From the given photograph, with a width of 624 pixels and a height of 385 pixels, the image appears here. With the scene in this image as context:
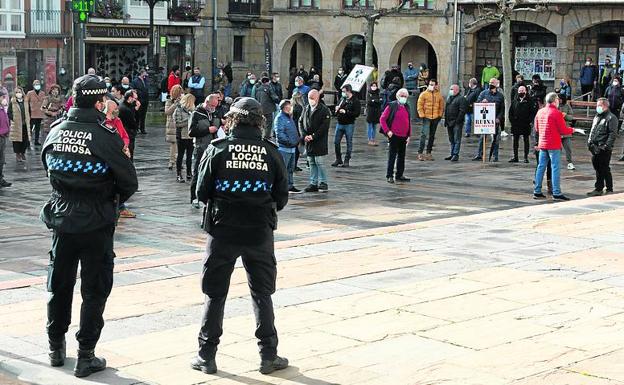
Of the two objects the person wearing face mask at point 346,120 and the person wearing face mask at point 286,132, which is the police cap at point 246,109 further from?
the person wearing face mask at point 346,120

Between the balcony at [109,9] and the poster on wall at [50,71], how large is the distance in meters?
2.61

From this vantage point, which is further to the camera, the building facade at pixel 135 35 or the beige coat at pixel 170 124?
the building facade at pixel 135 35

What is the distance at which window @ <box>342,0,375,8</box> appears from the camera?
46209 millimetres

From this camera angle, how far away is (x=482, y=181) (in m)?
21.2

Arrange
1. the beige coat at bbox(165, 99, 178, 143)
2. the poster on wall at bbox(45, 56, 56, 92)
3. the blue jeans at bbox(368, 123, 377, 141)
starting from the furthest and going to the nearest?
the poster on wall at bbox(45, 56, 56, 92) < the blue jeans at bbox(368, 123, 377, 141) < the beige coat at bbox(165, 99, 178, 143)

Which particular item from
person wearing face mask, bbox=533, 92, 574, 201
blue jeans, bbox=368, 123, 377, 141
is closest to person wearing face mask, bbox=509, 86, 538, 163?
blue jeans, bbox=368, 123, 377, 141

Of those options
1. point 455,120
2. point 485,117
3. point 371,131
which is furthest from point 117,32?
point 485,117

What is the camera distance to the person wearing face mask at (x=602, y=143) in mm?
19094

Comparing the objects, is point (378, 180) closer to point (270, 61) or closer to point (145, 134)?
point (145, 134)

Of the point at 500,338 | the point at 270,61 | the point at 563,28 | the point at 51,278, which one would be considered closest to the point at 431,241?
the point at 500,338

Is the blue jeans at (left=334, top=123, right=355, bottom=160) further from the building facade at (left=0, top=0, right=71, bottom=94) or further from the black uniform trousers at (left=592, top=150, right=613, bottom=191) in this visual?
the building facade at (left=0, top=0, right=71, bottom=94)

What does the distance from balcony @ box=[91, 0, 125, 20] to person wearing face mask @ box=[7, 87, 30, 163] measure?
82.2ft

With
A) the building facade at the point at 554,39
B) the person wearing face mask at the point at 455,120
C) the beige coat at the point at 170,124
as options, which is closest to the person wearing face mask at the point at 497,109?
the person wearing face mask at the point at 455,120

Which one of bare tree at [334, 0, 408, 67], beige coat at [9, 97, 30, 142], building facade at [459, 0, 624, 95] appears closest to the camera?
beige coat at [9, 97, 30, 142]
